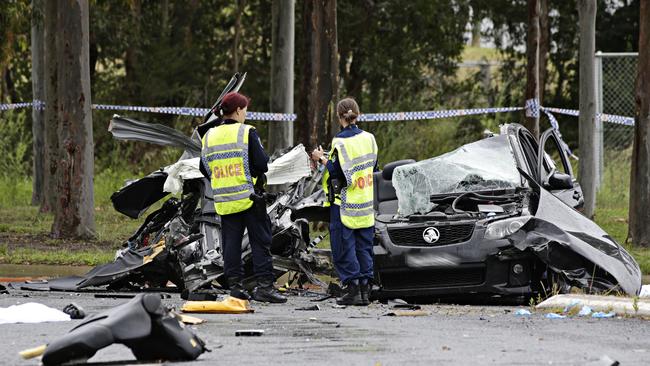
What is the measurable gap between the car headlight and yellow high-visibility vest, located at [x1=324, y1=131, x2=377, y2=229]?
96cm

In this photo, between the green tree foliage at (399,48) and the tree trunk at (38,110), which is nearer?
the tree trunk at (38,110)

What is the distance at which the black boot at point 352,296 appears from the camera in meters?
11.2

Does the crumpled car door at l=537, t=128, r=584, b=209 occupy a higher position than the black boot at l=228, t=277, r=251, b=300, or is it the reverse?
the crumpled car door at l=537, t=128, r=584, b=209

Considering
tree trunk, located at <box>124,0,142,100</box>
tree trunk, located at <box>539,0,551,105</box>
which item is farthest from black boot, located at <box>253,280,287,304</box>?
tree trunk, located at <box>124,0,142,100</box>

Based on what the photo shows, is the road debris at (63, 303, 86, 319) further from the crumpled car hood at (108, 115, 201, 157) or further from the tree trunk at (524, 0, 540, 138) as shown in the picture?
the tree trunk at (524, 0, 540, 138)

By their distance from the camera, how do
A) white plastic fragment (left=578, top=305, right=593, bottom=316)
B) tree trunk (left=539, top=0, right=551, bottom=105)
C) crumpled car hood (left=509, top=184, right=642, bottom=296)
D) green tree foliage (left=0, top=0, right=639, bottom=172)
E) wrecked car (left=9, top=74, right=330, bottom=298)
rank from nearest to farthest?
1. white plastic fragment (left=578, top=305, right=593, bottom=316)
2. crumpled car hood (left=509, top=184, right=642, bottom=296)
3. wrecked car (left=9, top=74, right=330, bottom=298)
4. tree trunk (left=539, top=0, right=551, bottom=105)
5. green tree foliage (left=0, top=0, right=639, bottom=172)

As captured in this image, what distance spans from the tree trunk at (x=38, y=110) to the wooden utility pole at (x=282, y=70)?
475cm

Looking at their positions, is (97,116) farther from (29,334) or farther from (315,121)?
(29,334)

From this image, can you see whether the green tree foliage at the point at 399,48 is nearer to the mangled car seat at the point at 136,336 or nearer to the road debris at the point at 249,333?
the road debris at the point at 249,333

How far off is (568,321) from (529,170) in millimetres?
2629

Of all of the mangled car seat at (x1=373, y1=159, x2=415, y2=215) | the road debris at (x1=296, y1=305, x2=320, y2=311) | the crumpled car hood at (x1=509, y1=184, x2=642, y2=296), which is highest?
the mangled car seat at (x1=373, y1=159, x2=415, y2=215)

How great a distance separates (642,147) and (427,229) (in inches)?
250

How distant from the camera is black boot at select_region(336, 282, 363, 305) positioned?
1124 cm

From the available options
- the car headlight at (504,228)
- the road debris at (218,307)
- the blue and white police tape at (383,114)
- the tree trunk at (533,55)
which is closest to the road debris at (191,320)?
the road debris at (218,307)
